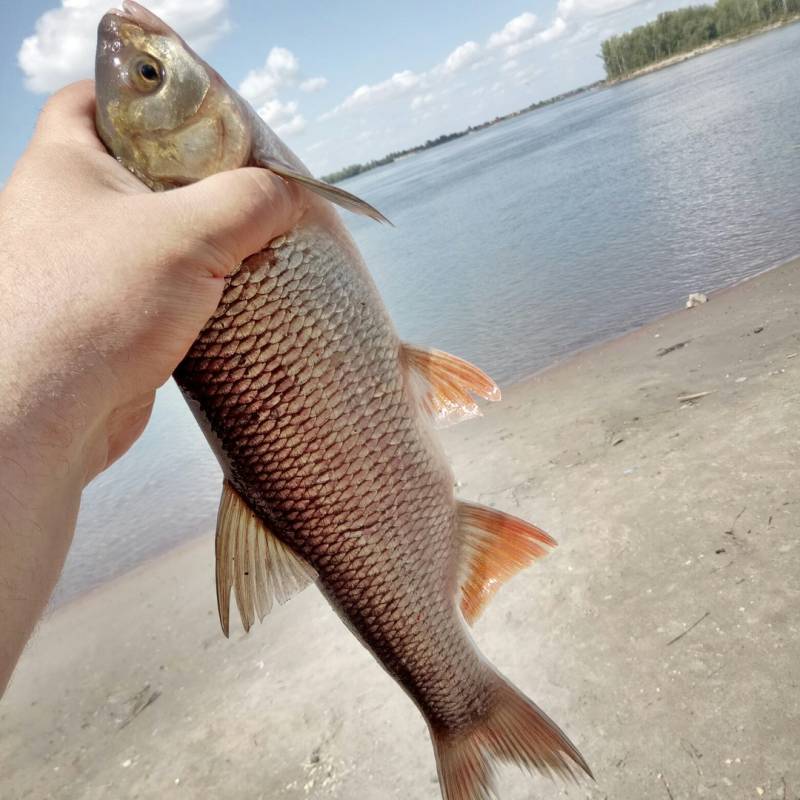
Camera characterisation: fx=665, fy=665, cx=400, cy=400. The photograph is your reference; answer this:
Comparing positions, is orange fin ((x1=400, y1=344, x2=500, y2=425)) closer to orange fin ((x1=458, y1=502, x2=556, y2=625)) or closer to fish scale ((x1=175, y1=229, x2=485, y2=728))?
fish scale ((x1=175, y1=229, x2=485, y2=728))

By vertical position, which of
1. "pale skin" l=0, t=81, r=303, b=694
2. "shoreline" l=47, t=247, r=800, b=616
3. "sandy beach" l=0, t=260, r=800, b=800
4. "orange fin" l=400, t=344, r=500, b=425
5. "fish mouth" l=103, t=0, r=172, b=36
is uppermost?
"fish mouth" l=103, t=0, r=172, b=36

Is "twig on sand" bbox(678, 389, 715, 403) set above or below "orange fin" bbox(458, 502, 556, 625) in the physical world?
below

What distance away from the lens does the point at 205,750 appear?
468 centimetres

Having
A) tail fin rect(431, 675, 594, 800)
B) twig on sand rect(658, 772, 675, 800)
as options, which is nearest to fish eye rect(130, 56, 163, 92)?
tail fin rect(431, 675, 594, 800)

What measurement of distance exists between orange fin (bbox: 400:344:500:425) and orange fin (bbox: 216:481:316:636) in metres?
0.68

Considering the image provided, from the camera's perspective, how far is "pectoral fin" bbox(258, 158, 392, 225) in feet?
5.78

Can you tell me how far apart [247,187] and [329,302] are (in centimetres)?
40

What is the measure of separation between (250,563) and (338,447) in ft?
1.59

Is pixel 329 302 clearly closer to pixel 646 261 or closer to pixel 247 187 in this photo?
pixel 247 187

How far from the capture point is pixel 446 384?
229cm

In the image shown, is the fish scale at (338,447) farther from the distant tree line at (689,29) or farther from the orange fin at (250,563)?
the distant tree line at (689,29)

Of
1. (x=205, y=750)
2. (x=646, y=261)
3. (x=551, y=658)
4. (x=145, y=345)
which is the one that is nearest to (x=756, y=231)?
(x=646, y=261)

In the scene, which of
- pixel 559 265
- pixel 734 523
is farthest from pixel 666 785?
pixel 559 265

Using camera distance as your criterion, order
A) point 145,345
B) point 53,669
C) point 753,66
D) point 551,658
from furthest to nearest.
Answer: point 753,66, point 53,669, point 551,658, point 145,345
